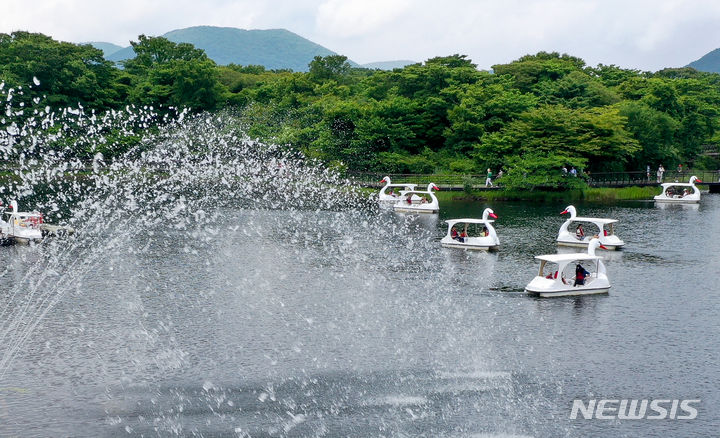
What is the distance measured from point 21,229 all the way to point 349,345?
3506 cm

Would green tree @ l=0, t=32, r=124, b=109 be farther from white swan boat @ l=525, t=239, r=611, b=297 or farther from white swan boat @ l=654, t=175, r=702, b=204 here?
white swan boat @ l=525, t=239, r=611, b=297

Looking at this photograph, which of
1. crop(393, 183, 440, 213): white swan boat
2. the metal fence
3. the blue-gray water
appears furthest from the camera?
the metal fence

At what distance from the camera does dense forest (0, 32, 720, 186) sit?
87.3m

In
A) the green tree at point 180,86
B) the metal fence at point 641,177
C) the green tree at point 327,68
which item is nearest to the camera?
the metal fence at point 641,177

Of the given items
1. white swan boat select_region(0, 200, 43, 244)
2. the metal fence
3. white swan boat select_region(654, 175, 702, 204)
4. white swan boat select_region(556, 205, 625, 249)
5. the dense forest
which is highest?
the dense forest

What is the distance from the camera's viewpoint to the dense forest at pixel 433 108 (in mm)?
87312

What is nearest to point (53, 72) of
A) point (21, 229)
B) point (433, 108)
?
point (21, 229)

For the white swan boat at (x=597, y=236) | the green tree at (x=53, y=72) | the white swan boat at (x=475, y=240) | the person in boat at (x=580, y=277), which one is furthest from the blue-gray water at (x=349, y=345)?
the green tree at (x=53, y=72)

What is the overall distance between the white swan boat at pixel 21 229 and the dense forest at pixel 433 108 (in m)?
34.5

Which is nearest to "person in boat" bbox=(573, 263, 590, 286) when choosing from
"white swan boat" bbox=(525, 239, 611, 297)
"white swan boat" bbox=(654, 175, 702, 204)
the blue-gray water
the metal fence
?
"white swan boat" bbox=(525, 239, 611, 297)

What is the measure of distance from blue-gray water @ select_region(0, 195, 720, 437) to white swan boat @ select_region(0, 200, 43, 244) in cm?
527

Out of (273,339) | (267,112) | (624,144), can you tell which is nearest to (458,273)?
(273,339)

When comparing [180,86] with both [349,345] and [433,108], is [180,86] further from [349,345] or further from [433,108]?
[349,345]

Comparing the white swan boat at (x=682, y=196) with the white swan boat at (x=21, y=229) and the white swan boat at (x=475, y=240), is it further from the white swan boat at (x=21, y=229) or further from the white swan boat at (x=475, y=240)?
the white swan boat at (x=21, y=229)
